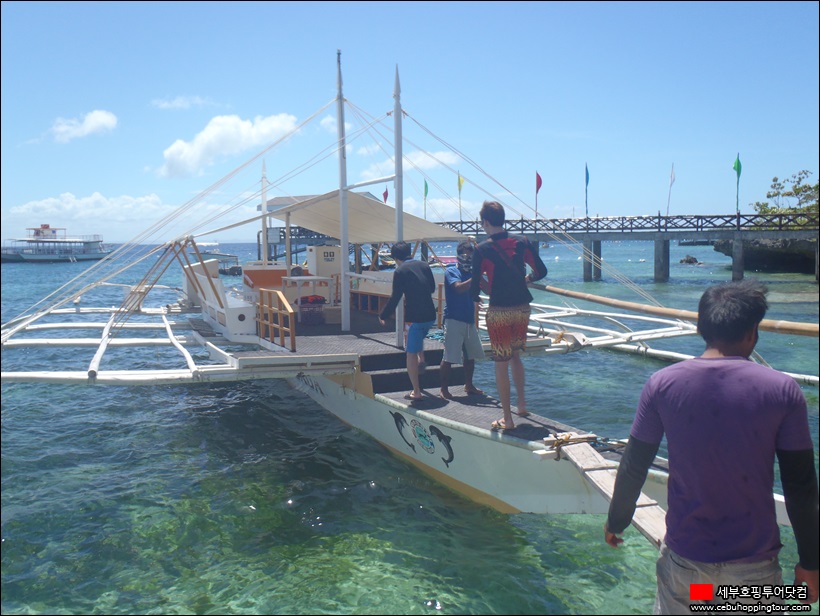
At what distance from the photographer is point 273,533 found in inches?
274

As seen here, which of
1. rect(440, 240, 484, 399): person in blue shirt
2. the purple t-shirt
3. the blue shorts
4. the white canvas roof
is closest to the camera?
the purple t-shirt

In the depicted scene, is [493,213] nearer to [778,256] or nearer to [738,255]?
[738,255]

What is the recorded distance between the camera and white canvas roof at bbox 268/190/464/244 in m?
11.8

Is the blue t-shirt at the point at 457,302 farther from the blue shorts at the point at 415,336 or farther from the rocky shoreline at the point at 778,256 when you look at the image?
the rocky shoreline at the point at 778,256

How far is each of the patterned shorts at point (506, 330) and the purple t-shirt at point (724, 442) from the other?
10.2ft

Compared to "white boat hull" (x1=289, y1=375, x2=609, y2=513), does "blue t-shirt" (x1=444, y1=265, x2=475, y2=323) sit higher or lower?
higher

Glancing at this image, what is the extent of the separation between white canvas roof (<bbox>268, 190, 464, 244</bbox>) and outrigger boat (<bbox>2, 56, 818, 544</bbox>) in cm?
3

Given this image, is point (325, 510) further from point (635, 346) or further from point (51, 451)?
point (635, 346)

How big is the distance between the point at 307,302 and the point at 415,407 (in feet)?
17.5

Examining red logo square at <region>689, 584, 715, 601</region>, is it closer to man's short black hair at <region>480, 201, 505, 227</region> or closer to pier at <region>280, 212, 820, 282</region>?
man's short black hair at <region>480, 201, 505, 227</region>

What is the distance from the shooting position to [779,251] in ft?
128

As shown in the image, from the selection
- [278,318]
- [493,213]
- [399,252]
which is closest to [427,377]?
[399,252]

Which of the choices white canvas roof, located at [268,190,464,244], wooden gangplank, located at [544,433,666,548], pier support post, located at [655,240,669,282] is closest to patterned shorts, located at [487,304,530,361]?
wooden gangplank, located at [544,433,666,548]

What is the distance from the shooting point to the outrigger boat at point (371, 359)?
5879mm
